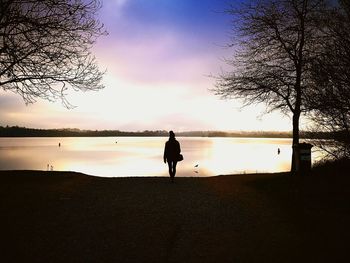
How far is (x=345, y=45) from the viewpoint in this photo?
11.7 meters

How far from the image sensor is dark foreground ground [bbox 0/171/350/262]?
7.97m

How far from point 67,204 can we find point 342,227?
7.81 metres

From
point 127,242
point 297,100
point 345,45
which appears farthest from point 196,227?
point 297,100

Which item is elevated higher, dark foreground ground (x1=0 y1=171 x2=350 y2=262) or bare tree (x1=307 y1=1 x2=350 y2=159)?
bare tree (x1=307 y1=1 x2=350 y2=159)

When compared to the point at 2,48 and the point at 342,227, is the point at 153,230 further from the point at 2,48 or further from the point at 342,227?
the point at 2,48

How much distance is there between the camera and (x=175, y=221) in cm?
1027

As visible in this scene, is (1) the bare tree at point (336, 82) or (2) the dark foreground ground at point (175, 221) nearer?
(2) the dark foreground ground at point (175, 221)

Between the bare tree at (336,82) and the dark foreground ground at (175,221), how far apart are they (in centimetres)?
226

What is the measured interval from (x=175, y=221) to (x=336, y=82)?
6323 mm

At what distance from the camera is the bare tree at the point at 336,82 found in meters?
11.8

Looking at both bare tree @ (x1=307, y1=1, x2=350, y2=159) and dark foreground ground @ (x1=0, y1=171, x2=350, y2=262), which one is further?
bare tree @ (x1=307, y1=1, x2=350, y2=159)

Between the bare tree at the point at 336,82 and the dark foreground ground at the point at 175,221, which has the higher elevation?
the bare tree at the point at 336,82

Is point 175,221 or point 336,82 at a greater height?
point 336,82

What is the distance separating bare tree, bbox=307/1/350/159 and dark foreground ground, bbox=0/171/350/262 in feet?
7.42
